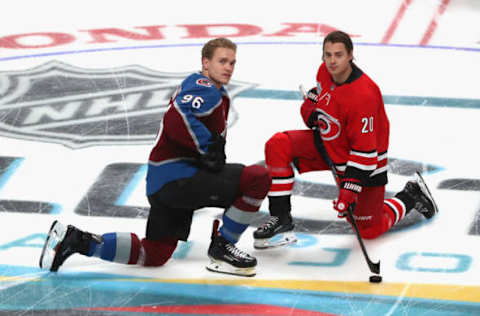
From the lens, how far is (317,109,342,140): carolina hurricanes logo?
3.47m

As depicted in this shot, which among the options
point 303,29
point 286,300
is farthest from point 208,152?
point 303,29

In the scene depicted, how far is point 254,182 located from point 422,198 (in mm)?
977

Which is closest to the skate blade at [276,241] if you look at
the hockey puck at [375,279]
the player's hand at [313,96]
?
the hockey puck at [375,279]

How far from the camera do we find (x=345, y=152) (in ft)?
11.5

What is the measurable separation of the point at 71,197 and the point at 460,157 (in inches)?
77.6

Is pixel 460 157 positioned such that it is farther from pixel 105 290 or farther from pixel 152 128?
pixel 105 290

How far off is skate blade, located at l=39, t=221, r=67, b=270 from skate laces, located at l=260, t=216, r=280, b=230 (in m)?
0.83

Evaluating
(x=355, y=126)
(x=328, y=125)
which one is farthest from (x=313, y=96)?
(x=355, y=126)

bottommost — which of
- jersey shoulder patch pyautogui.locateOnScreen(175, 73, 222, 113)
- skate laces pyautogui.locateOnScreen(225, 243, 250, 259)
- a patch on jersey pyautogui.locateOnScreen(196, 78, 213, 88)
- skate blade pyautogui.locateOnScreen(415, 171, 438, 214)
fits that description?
skate laces pyautogui.locateOnScreen(225, 243, 250, 259)

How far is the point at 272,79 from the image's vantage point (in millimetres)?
5430

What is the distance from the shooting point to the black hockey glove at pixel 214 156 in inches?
123

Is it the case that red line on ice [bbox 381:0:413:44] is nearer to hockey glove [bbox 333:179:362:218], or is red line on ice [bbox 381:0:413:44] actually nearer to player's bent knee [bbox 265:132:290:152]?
player's bent knee [bbox 265:132:290:152]

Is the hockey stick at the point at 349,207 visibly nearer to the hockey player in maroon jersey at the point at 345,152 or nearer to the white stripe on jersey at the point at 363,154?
the hockey player in maroon jersey at the point at 345,152

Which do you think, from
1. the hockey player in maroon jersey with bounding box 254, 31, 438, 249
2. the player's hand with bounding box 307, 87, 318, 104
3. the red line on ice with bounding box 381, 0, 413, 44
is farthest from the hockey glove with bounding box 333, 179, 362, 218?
the red line on ice with bounding box 381, 0, 413, 44
